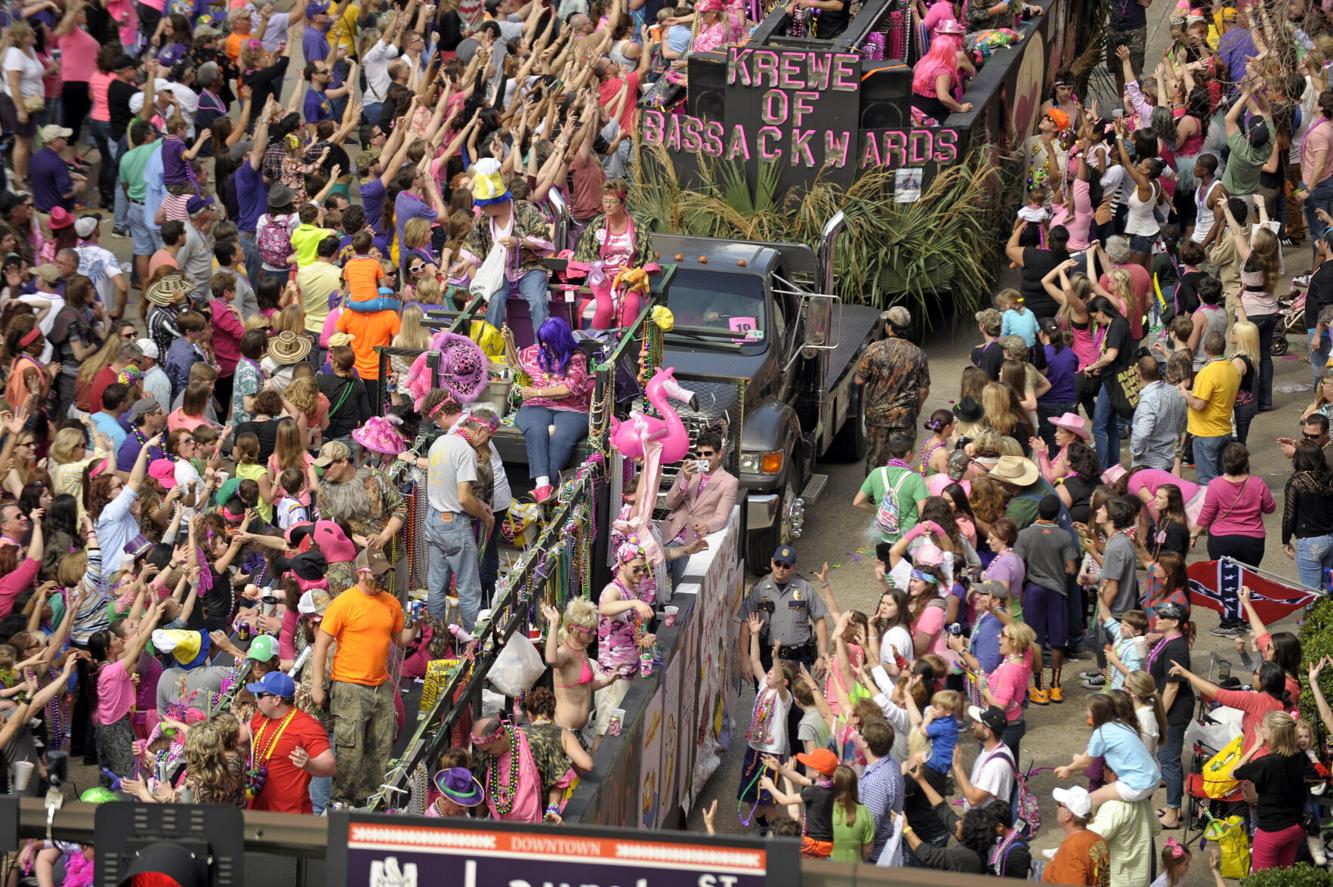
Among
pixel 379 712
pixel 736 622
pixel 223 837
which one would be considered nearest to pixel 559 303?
pixel 736 622

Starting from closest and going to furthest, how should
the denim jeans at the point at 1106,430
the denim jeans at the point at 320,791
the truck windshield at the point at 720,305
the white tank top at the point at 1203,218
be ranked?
the denim jeans at the point at 320,791 → the truck windshield at the point at 720,305 → the denim jeans at the point at 1106,430 → the white tank top at the point at 1203,218

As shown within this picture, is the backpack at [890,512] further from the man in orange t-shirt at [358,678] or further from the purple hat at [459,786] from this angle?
Answer: the purple hat at [459,786]

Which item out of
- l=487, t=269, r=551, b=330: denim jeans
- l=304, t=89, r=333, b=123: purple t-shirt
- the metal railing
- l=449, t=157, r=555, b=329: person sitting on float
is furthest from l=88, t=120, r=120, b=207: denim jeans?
the metal railing

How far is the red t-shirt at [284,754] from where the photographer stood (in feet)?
Result: 30.6

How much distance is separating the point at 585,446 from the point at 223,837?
8376 mm

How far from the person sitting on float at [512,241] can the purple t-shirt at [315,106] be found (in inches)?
233

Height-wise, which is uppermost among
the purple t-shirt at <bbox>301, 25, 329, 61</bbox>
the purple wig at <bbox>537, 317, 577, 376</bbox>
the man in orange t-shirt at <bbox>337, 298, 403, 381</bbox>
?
the purple t-shirt at <bbox>301, 25, 329, 61</bbox>

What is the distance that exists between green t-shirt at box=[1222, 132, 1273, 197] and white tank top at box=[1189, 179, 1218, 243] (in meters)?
0.61

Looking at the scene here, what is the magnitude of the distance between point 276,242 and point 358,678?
7097 mm

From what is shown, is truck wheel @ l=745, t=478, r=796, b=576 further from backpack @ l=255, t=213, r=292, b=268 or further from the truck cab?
backpack @ l=255, t=213, r=292, b=268

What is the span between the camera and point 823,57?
1834cm

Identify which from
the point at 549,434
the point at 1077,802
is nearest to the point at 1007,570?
the point at 1077,802

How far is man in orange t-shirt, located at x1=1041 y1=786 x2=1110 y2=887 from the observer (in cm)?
992

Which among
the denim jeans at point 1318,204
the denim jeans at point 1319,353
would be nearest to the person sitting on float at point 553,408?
the denim jeans at point 1319,353
